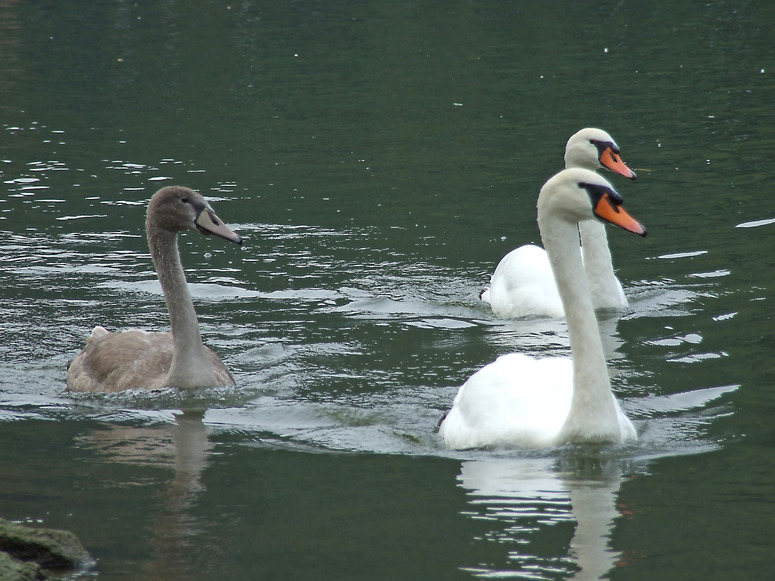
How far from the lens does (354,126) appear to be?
20141 millimetres

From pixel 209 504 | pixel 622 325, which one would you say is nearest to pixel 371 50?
pixel 622 325

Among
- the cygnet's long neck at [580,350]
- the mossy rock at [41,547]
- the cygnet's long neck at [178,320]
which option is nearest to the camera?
the mossy rock at [41,547]

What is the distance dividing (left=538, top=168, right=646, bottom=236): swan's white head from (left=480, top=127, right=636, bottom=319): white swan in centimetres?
372

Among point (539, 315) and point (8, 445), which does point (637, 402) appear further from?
point (8, 445)

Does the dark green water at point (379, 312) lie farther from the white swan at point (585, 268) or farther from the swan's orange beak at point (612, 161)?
the swan's orange beak at point (612, 161)

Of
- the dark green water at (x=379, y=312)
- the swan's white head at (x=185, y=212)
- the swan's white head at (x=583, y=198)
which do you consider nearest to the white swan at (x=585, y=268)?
the dark green water at (x=379, y=312)

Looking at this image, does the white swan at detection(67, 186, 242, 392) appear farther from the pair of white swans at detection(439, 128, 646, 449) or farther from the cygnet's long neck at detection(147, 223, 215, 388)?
the pair of white swans at detection(439, 128, 646, 449)

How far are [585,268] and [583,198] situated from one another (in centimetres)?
383

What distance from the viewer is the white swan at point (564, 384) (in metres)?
6.82

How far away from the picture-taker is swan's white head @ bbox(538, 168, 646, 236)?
23.0ft

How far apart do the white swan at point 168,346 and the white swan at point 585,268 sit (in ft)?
9.56

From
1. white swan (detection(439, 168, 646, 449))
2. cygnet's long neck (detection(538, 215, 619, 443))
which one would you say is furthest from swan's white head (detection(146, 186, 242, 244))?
cygnet's long neck (detection(538, 215, 619, 443))

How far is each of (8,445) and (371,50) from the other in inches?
883

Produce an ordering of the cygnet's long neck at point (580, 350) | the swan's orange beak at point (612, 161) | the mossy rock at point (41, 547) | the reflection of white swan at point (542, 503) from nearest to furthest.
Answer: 1. the mossy rock at point (41, 547)
2. the reflection of white swan at point (542, 503)
3. the cygnet's long neck at point (580, 350)
4. the swan's orange beak at point (612, 161)
